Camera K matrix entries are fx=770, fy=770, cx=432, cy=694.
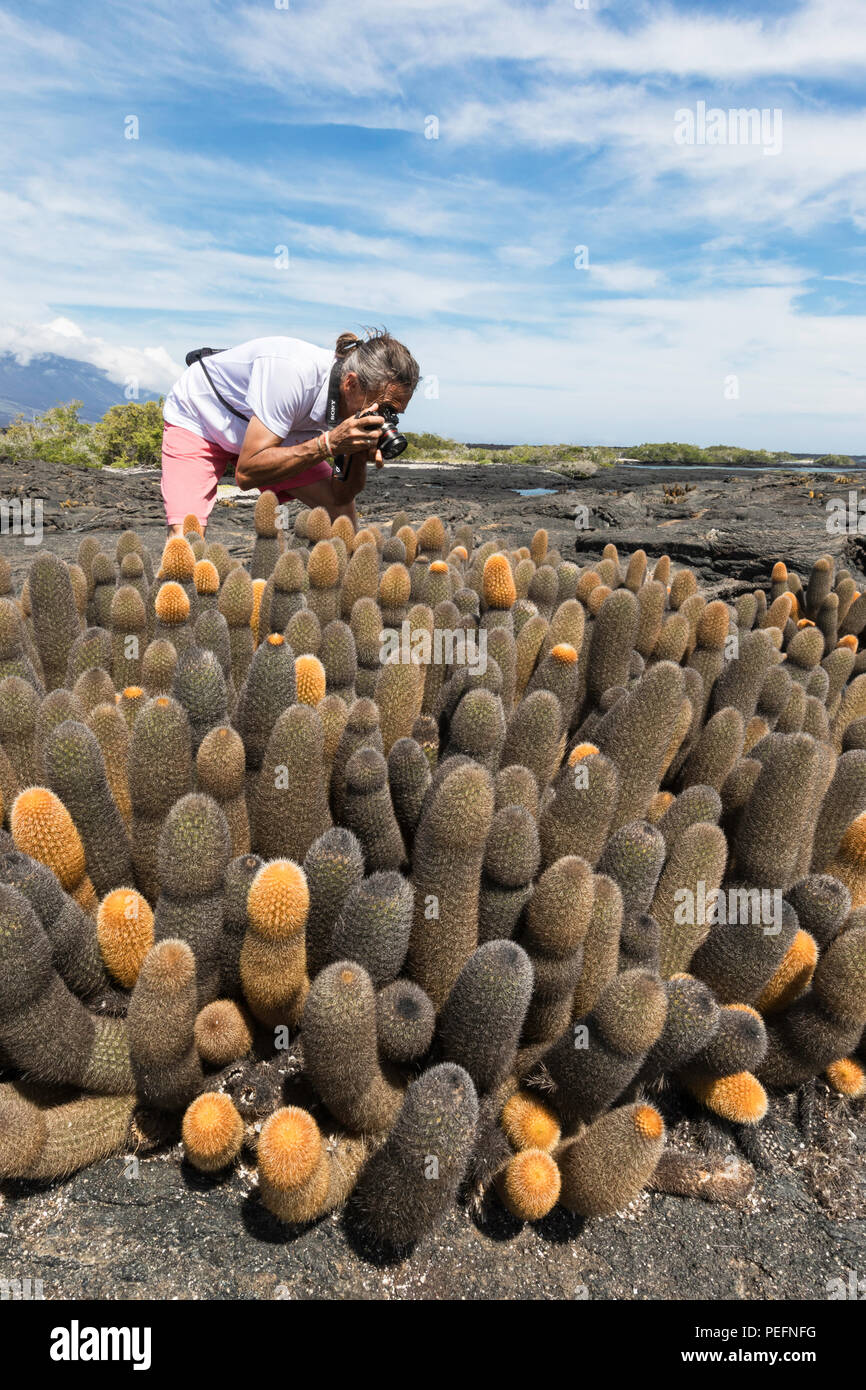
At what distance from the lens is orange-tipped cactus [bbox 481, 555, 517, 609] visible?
2951 millimetres

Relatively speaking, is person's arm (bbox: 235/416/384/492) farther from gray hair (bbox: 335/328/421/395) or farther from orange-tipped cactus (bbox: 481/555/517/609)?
orange-tipped cactus (bbox: 481/555/517/609)

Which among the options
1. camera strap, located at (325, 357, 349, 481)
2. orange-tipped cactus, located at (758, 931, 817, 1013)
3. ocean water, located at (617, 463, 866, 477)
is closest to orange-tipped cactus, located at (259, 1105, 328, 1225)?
orange-tipped cactus, located at (758, 931, 817, 1013)

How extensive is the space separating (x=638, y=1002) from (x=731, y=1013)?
0.32 m

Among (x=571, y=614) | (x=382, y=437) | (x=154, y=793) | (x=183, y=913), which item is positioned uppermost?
(x=382, y=437)

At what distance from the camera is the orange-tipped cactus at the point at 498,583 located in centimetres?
295

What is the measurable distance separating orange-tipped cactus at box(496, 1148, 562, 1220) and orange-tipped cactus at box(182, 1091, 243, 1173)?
0.54 metres

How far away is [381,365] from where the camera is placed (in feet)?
13.1

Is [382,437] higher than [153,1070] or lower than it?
higher

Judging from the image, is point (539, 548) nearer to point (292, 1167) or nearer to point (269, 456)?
point (269, 456)

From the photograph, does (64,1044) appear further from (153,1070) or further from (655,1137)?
(655,1137)

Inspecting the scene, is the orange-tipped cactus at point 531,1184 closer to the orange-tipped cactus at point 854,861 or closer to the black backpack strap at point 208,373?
the orange-tipped cactus at point 854,861

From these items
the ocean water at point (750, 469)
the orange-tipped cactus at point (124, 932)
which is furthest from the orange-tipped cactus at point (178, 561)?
the ocean water at point (750, 469)

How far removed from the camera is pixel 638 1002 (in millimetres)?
1527
